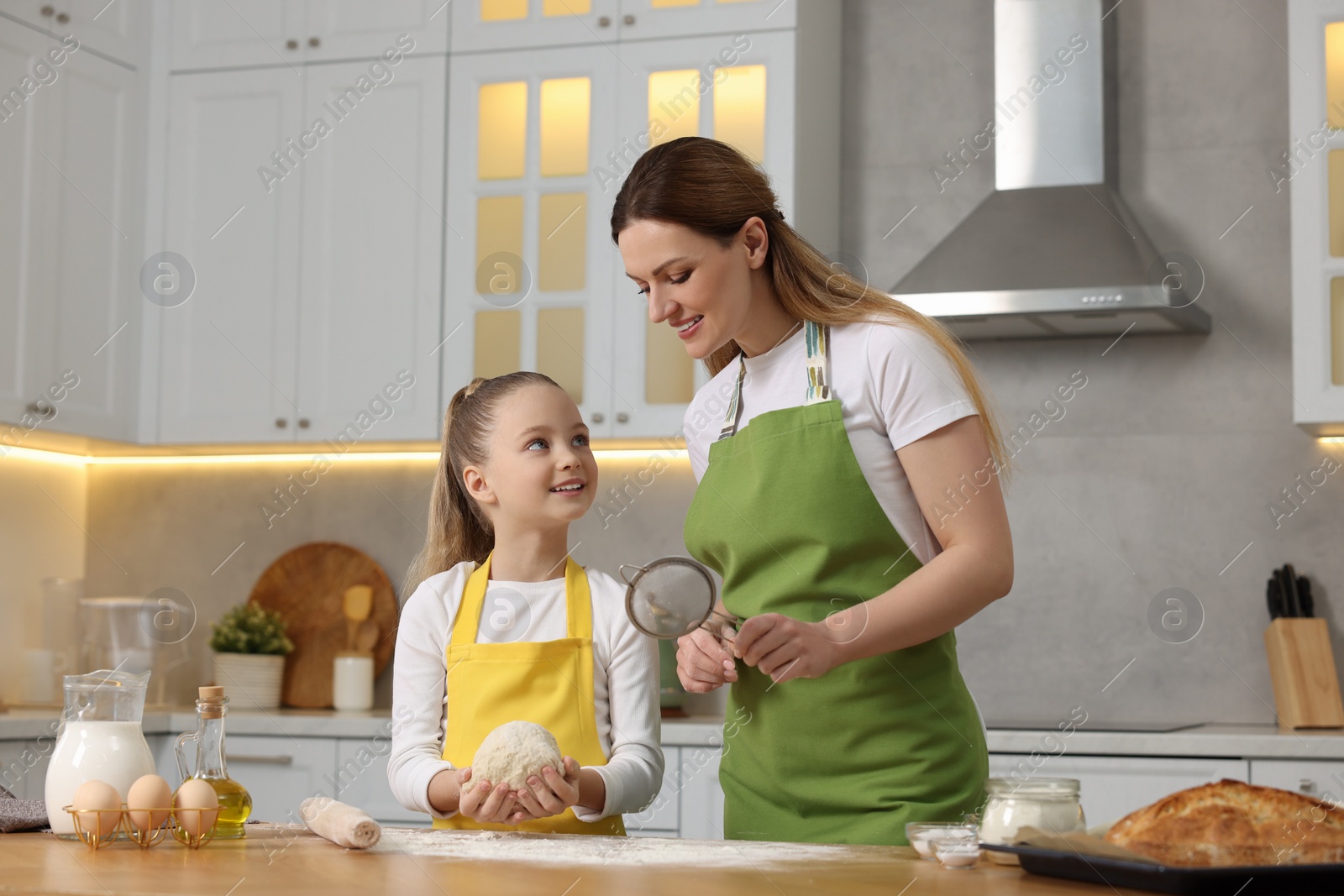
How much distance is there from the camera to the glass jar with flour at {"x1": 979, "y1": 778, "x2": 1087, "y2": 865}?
3.49ft

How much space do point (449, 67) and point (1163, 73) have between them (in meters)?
1.61

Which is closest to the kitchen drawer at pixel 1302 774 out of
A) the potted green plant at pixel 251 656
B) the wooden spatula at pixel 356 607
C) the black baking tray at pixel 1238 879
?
the black baking tray at pixel 1238 879

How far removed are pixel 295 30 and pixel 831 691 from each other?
250cm

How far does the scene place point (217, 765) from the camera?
125 cm

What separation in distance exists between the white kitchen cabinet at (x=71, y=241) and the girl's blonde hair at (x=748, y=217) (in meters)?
2.07

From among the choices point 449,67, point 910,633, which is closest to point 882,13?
point 449,67

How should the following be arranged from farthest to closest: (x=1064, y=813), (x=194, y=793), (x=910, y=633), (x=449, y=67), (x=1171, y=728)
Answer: (x=449, y=67), (x=1171, y=728), (x=910, y=633), (x=194, y=793), (x=1064, y=813)

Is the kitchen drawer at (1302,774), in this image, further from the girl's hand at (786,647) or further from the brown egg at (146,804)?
the brown egg at (146,804)

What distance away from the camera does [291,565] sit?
353cm

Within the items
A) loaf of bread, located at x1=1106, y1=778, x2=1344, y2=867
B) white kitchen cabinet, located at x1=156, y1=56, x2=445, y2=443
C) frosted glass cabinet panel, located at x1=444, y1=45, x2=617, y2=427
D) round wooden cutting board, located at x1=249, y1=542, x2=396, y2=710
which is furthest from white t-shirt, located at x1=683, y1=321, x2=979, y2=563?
round wooden cutting board, located at x1=249, y1=542, x2=396, y2=710

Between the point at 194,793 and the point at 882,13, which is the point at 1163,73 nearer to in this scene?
the point at 882,13

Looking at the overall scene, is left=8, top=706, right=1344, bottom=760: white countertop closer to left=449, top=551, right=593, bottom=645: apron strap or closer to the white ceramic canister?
the white ceramic canister

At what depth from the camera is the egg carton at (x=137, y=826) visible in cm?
116

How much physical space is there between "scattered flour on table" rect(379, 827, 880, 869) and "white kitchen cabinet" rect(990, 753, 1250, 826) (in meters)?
1.47
